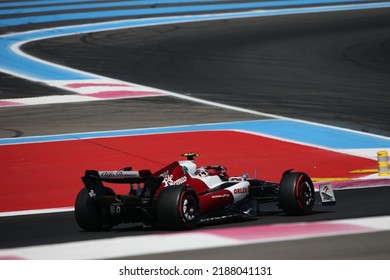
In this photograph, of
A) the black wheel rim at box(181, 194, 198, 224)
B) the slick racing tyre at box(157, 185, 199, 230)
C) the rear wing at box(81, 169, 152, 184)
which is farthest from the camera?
the rear wing at box(81, 169, 152, 184)

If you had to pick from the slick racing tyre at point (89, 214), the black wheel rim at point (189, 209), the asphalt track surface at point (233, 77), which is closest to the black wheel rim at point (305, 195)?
the asphalt track surface at point (233, 77)

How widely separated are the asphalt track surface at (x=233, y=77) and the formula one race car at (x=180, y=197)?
218 mm

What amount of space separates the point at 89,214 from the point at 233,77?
16.2m

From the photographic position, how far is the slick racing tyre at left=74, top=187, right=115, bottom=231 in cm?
1188

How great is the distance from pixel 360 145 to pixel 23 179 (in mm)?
6642

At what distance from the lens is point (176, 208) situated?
36.9 ft

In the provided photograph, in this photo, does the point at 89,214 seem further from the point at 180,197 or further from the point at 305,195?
the point at 305,195

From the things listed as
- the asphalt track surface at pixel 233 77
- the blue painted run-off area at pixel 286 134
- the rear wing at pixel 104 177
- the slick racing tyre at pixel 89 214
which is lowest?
the slick racing tyre at pixel 89 214

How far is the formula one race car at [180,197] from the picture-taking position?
11391mm

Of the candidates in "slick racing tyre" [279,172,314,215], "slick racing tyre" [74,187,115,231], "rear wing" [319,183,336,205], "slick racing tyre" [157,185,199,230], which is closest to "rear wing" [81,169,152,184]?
"slick racing tyre" [74,187,115,231]

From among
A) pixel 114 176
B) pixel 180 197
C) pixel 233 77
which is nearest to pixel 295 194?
pixel 180 197

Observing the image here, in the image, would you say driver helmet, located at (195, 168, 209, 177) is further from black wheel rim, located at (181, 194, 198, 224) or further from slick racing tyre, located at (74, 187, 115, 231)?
slick racing tyre, located at (74, 187, 115, 231)

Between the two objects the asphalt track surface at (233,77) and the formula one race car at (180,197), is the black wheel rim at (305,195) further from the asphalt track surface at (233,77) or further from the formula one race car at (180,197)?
the asphalt track surface at (233,77)
